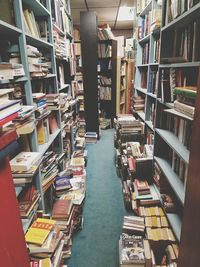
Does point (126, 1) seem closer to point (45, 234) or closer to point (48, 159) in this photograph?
point (48, 159)

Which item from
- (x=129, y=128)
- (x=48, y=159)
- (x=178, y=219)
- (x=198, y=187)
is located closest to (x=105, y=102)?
(x=129, y=128)

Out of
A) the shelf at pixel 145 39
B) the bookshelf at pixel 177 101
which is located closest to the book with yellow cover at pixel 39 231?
the bookshelf at pixel 177 101

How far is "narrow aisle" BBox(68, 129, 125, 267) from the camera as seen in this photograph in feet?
5.55

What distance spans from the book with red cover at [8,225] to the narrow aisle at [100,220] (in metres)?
1.02

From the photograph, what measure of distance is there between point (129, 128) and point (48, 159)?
4.46 feet

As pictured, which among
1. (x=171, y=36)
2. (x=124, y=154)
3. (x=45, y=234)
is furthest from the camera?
(x=124, y=154)

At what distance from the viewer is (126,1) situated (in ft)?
13.7

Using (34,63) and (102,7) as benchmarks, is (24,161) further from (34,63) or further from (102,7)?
(102,7)

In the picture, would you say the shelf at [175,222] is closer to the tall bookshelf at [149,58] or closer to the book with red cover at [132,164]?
the book with red cover at [132,164]

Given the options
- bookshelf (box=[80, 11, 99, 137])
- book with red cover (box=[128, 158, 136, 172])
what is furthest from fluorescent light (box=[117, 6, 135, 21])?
book with red cover (box=[128, 158, 136, 172])

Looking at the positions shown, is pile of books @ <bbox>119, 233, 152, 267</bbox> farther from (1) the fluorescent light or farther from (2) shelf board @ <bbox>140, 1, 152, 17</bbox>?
(1) the fluorescent light

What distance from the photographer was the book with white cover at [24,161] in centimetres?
130

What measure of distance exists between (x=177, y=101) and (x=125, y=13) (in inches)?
174

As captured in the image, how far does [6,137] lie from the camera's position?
2.31ft
